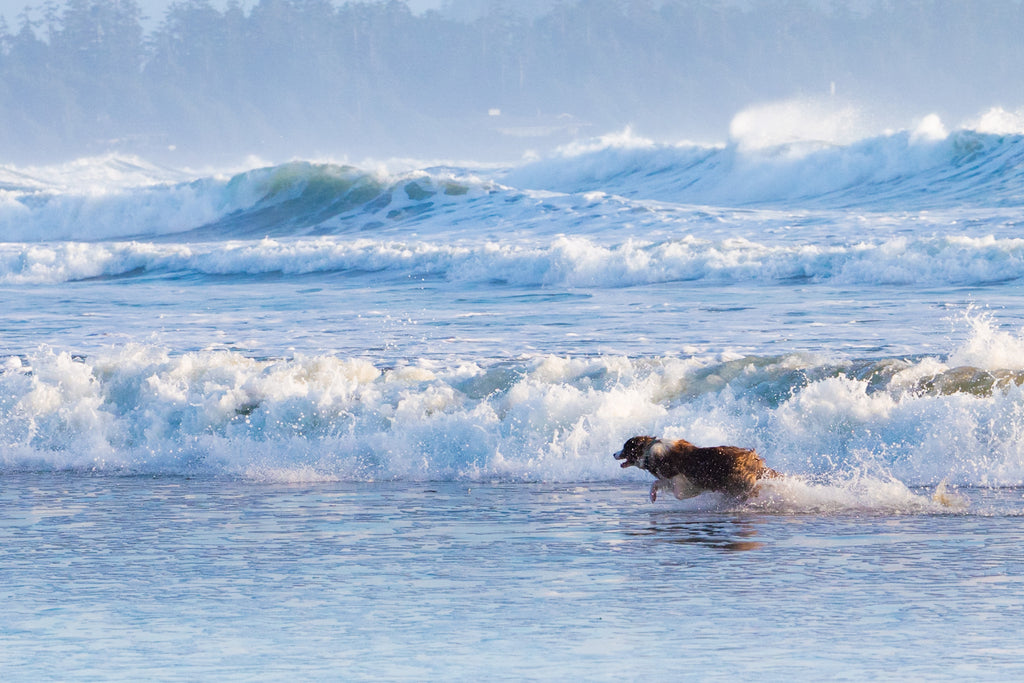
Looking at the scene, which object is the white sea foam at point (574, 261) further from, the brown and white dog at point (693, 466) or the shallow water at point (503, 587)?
the brown and white dog at point (693, 466)

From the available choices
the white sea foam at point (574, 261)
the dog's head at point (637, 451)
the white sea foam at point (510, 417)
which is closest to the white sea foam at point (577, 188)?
the white sea foam at point (574, 261)

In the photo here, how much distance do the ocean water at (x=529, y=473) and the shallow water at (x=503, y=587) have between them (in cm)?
3

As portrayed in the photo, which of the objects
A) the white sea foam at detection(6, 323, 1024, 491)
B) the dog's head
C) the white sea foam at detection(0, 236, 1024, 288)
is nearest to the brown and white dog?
the dog's head

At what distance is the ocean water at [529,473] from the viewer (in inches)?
249

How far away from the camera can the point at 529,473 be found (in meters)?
11.4

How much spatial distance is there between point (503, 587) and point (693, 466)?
2.36 meters

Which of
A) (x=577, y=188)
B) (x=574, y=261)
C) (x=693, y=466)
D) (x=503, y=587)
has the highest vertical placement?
(x=577, y=188)

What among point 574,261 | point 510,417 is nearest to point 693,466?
point 510,417

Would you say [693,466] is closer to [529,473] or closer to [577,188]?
[529,473]

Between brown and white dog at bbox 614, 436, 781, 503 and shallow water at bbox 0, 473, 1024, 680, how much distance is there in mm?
166

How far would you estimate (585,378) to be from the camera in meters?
14.0

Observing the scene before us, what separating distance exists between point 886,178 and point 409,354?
98.9 ft

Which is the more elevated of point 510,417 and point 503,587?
point 510,417

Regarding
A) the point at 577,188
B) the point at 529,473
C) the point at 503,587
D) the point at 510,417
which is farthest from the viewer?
the point at 577,188
